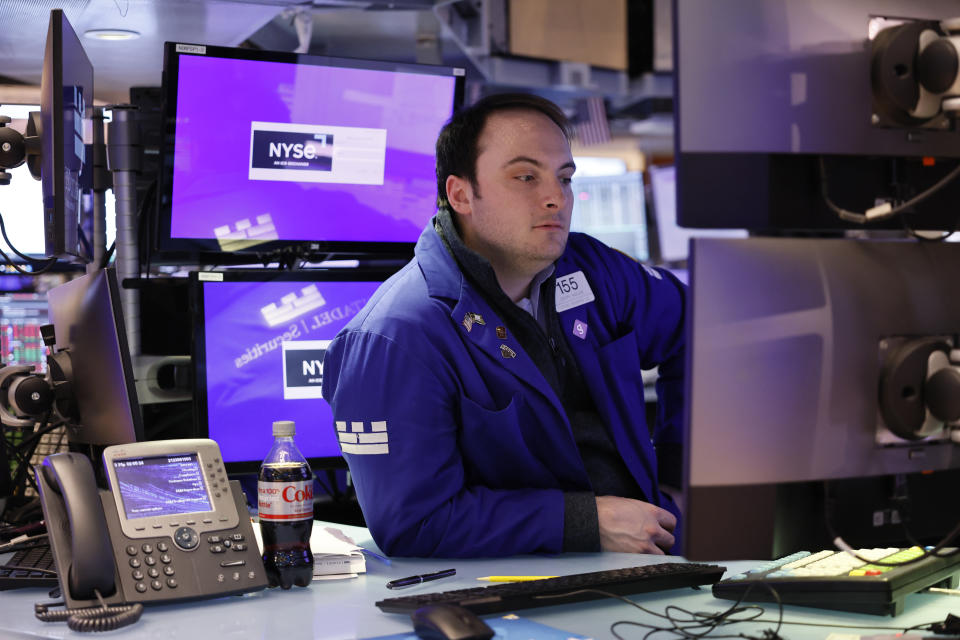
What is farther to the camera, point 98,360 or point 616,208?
point 616,208

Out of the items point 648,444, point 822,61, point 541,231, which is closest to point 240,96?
point 541,231

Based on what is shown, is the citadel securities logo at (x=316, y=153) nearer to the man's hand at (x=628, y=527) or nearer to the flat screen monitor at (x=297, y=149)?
the flat screen monitor at (x=297, y=149)

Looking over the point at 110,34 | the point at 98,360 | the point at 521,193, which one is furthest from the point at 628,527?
the point at 110,34

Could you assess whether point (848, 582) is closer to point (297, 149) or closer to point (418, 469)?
point (418, 469)

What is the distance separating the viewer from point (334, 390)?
1.91 meters

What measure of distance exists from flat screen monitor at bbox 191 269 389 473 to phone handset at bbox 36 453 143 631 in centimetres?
78

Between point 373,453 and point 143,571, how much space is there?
1.47 feet

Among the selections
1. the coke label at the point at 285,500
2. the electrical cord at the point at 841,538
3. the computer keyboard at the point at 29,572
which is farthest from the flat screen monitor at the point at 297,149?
the electrical cord at the point at 841,538

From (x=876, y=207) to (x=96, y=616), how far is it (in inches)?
41.4

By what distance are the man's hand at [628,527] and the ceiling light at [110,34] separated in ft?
4.84

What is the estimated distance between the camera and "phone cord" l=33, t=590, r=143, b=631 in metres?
1.32

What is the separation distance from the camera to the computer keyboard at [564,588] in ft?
4.41

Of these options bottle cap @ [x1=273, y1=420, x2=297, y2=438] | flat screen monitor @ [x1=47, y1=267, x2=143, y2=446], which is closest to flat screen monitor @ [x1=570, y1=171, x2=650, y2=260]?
flat screen monitor @ [x1=47, y1=267, x2=143, y2=446]

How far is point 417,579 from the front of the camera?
5.11ft
